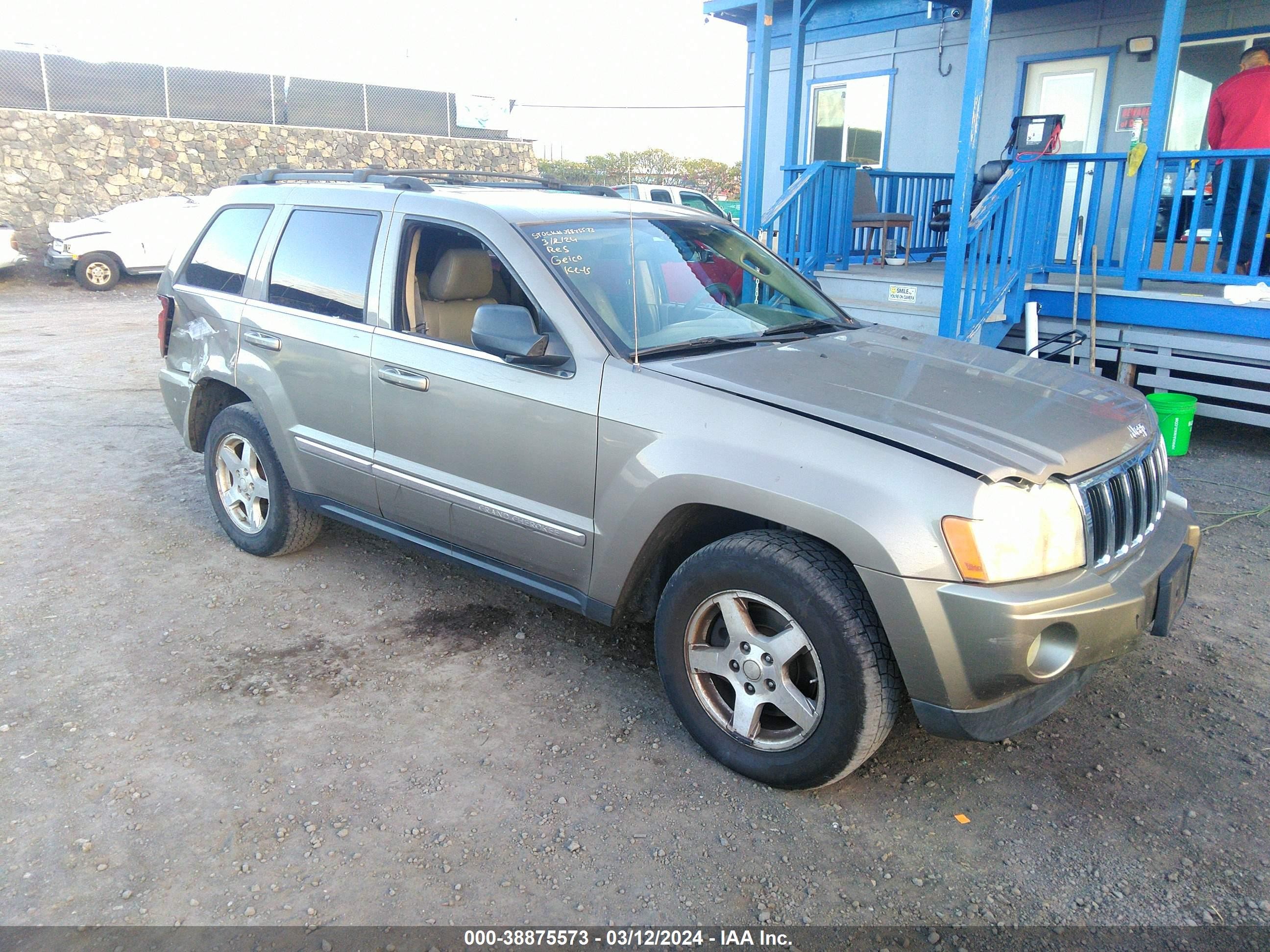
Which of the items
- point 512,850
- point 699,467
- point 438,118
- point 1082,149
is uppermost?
point 438,118

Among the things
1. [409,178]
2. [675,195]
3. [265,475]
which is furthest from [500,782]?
[675,195]

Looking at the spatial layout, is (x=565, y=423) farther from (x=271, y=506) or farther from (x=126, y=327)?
(x=126, y=327)

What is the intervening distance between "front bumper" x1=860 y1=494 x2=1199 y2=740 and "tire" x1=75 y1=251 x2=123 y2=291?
1762cm

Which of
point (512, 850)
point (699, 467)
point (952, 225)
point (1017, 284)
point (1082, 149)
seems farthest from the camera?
point (1082, 149)

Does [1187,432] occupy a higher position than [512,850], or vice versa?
[1187,432]

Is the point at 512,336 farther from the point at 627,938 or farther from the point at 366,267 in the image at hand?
the point at 627,938

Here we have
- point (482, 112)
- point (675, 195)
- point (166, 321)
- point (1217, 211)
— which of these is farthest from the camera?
point (482, 112)

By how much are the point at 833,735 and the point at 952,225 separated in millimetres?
5573

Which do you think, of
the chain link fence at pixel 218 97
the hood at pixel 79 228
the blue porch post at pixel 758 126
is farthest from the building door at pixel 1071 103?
the chain link fence at pixel 218 97

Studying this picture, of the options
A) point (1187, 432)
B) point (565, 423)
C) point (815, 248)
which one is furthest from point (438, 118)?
point (565, 423)

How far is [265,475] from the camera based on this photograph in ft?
15.5

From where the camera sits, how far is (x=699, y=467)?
119 inches

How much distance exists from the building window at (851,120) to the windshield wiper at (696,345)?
8.81 metres

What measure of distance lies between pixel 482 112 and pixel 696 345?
24.1 metres
